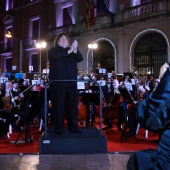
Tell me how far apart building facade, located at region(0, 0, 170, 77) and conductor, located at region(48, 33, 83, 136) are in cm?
1302

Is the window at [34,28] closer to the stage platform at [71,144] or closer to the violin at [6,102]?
the violin at [6,102]

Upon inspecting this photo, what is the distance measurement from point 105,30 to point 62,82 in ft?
52.3

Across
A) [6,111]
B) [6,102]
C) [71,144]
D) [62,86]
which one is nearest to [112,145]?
[71,144]

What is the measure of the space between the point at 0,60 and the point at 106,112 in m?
26.6

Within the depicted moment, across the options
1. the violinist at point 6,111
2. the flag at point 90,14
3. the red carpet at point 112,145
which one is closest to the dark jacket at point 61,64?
the red carpet at point 112,145

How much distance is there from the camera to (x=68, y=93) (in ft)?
19.4

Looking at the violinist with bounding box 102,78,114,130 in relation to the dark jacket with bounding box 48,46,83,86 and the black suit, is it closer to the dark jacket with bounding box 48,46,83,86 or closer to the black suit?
the black suit

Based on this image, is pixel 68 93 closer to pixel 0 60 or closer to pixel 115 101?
pixel 115 101

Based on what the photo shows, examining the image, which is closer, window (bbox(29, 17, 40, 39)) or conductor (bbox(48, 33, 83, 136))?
conductor (bbox(48, 33, 83, 136))

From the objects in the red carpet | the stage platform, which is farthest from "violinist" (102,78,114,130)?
the stage platform

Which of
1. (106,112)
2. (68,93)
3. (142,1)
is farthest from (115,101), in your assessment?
(142,1)

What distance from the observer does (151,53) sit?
19.1 m

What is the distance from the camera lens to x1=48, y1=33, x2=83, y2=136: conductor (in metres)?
5.78

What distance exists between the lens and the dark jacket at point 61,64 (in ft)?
18.9
